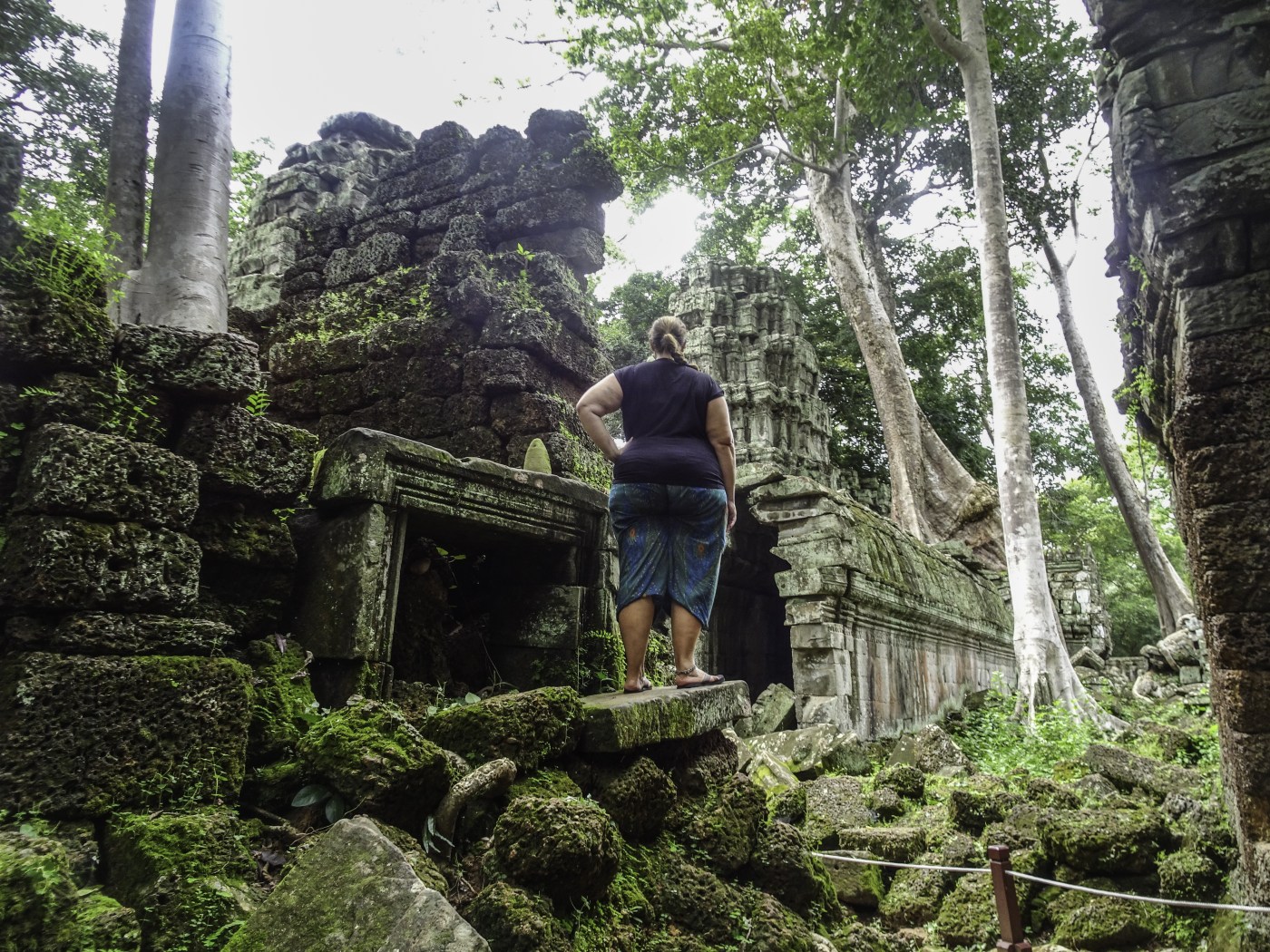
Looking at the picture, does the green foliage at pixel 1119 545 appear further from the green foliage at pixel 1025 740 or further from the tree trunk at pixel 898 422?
the green foliage at pixel 1025 740

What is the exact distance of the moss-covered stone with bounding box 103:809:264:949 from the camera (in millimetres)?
1681

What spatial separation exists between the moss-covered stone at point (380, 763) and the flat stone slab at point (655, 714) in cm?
62

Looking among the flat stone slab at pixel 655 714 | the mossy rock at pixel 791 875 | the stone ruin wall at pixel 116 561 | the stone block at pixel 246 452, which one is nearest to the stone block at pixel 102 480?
the stone ruin wall at pixel 116 561

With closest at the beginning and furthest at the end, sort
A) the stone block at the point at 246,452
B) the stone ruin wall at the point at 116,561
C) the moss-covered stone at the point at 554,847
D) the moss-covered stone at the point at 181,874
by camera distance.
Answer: the moss-covered stone at the point at 181,874 → the stone ruin wall at the point at 116,561 → the moss-covered stone at the point at 554,847 → the stone block at the point at 246,452

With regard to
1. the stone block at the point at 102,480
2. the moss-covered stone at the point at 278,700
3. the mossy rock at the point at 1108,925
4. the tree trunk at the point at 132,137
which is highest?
the tree trunk at the point at 132,137

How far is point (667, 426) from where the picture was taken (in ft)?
11.4

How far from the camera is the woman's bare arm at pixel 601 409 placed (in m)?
3.48

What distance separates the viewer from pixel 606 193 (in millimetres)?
5645

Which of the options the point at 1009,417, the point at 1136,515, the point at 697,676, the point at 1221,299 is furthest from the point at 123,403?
the point at 1136,515

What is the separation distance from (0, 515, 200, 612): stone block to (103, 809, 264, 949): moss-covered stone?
50 cm

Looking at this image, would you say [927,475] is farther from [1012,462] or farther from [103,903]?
[103,903]

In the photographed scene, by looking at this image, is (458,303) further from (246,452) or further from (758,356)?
(758,356)

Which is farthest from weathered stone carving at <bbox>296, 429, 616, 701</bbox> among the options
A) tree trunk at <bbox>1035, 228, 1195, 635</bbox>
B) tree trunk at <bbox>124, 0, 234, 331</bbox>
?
tree trunk at <bbox>1035, 228, 1195, 635</bbox>

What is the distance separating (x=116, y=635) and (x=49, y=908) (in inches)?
24.3
